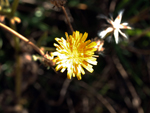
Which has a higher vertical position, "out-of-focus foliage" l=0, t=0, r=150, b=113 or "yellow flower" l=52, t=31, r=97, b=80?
"out-of-focus foliage" l=0, t=0, r=150, b=113

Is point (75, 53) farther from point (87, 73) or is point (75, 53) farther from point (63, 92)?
point (63, 92)

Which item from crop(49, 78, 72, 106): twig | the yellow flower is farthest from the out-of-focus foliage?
the yellow flower

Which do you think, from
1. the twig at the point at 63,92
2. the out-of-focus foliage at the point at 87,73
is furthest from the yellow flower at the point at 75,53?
the twig at the point at 63,92

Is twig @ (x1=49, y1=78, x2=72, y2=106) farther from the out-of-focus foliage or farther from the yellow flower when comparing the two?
the yellow flower

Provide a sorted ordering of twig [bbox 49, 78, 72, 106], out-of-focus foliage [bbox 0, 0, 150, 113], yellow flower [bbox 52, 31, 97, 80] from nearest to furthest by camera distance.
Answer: yellow flower [bbox 52, 31, 97, 80], out-of-focus foliage [bbox 0, 0, 150, 113], twig [bbox 49, 78, 72, 106]

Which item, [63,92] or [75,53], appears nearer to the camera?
Result: [75,53]

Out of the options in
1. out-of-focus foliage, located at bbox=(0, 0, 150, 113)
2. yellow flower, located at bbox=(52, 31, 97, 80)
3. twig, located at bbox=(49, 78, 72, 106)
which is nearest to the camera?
yellow flower, located at bbox=(52, 31, 97, 80)

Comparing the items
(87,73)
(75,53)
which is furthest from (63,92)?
(75,53)
